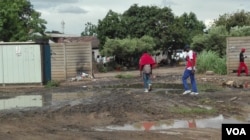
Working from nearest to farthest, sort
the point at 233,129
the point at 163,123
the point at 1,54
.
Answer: the point at 233,129 → the point at 163,123 → the point at 1,54

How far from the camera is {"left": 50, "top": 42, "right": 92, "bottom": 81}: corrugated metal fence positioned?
2855 cm

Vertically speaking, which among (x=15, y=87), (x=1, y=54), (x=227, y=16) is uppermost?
(x=227, y=16)

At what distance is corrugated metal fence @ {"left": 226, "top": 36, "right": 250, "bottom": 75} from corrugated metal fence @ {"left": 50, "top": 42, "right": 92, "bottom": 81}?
8555mm

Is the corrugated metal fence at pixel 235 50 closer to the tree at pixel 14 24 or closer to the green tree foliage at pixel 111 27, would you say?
the green tree foliage at pixel 111 27

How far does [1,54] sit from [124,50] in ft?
73.8

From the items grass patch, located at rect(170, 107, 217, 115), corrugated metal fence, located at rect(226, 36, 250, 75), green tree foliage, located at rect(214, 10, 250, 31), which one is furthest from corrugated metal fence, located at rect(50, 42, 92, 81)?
green tree foliage, located at rect(214, 10, 250, 31)

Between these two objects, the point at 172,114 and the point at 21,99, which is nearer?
the point at 172,114

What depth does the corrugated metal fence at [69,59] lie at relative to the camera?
2855 centimetres

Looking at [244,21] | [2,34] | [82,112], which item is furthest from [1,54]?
[244,21]

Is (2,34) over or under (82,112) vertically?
over

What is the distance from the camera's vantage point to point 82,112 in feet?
44.5

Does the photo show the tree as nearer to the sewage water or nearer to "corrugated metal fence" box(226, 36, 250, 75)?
"corrugated metal fence" box(226, 36, 250, 75)

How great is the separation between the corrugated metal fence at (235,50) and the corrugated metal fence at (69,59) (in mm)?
8555

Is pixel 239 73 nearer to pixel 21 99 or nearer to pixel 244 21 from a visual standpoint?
pixel 21 99
